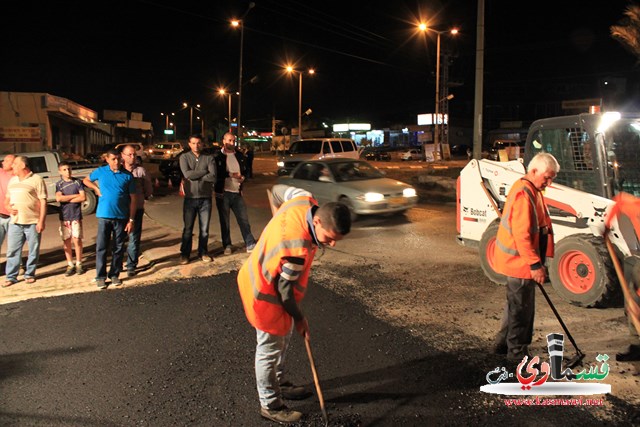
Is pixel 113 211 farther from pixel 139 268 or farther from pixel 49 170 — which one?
pixel 49 170

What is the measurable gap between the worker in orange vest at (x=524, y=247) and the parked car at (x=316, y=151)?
679 inches

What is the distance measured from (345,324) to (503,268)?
1836 millimetres

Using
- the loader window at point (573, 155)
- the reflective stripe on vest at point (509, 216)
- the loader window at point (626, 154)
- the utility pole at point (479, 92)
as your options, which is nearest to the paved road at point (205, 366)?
the reflective stripe on vest at point (509, 216)

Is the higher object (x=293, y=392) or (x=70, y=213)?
(x=70, y=213)

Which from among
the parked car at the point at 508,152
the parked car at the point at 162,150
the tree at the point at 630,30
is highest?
the tree at the point at 630,30

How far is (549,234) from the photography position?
4457 mm

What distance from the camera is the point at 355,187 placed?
11945 mm

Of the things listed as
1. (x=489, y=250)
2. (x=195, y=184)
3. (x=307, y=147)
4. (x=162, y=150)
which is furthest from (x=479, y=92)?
(x=162, y=150)

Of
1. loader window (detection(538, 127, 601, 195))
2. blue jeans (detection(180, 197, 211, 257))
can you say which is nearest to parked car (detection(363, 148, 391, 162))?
blue jeans (detection(180, 197, 211, 257))

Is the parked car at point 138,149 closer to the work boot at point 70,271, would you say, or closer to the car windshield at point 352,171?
the work boot at point 70,271

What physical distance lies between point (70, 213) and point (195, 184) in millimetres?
1843

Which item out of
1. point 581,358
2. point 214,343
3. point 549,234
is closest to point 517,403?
point 581,358

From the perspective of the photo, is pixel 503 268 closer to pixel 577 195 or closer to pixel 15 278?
pixel 577 195

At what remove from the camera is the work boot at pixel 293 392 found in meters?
3.83
